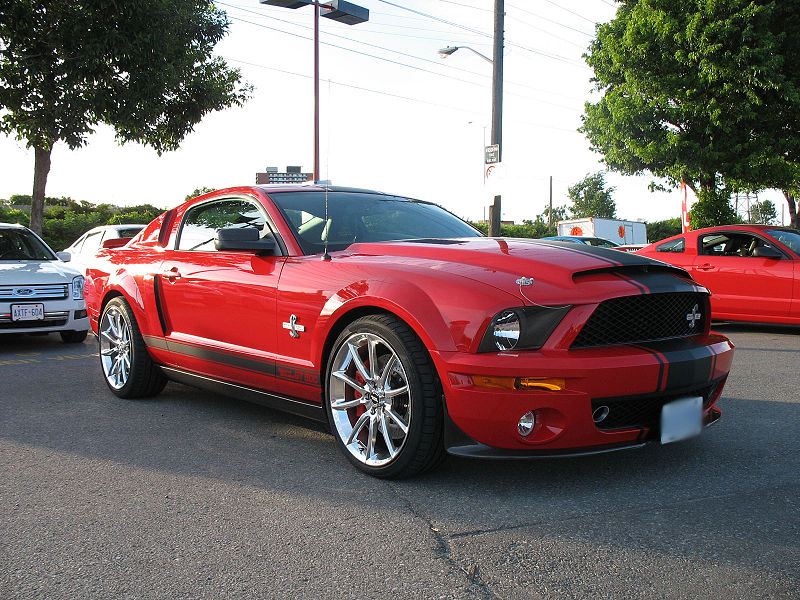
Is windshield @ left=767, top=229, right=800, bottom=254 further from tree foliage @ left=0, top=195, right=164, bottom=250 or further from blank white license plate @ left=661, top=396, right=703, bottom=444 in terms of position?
tree foliage @ left=0, top=195, right=164, bottom=250

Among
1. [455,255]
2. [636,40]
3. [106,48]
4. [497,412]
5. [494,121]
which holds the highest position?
[636,40]

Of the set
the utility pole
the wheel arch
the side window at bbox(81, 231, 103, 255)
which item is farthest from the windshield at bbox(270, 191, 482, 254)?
the side window at bbox(81, 231, 103, 255)

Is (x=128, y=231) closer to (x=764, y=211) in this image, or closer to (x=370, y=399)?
(x=370, y=399)

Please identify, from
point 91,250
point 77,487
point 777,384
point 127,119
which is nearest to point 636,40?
point 127,119

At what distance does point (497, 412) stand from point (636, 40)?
19.8 meters

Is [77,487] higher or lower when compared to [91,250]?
lower

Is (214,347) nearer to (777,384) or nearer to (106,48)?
(777,384)

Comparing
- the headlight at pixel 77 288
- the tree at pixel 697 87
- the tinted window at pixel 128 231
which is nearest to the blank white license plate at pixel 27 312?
the headlight at pixel 77 288

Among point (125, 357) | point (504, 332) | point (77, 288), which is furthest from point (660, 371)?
point (77, 288)

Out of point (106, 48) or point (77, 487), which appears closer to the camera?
point (77, 487)

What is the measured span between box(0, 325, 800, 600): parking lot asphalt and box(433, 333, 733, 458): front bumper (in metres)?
0.24

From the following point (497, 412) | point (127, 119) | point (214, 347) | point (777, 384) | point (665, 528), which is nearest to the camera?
point (665, 528)

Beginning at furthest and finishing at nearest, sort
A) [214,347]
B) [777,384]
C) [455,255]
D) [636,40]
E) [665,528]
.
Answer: [636,40] → [777,384] → [214,347] → [455,255] → [665,528]

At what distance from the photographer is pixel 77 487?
339cm
